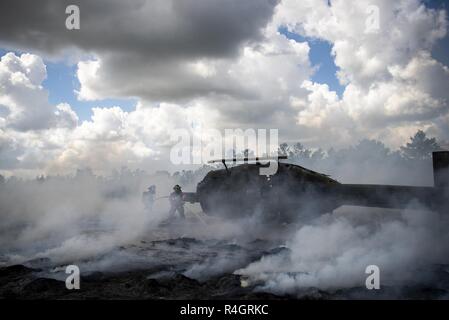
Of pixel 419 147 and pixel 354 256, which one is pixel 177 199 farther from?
pixel 419 147

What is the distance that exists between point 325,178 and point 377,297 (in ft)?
21.4

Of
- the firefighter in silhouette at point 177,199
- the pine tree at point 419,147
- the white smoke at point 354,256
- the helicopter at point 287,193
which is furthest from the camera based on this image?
the pine tree at point 419,147

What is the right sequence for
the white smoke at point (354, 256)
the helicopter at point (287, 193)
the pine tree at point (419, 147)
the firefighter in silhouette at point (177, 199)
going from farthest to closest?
1. the pine tree at point (419, 147)
2. the firefighter in silhouette at point (177, 199)
3. the helicopter at point (287, 193)
4. the white smoke at point (354, 256)

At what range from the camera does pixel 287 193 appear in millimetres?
12258

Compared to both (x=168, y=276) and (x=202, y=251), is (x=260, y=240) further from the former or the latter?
(x=168, y=276)

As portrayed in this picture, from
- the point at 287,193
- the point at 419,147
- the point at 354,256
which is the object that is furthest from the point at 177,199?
the point at 419,147

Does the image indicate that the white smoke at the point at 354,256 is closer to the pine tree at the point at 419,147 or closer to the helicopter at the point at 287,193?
the helicopter at the point at 287,193

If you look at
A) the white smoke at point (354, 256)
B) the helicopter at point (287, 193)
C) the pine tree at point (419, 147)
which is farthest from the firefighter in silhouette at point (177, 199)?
the pine tree at point (419, 147)

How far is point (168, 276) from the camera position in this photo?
728 cm

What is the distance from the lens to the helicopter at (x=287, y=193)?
9273mm

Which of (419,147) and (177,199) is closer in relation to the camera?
(177,199)

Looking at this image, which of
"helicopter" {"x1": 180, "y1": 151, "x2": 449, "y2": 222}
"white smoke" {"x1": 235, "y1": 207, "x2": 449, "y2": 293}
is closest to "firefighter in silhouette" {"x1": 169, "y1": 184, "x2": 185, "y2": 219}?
"helicopter" {"x1": 180, "y1": 151, "x2": 449, "y2": 222}

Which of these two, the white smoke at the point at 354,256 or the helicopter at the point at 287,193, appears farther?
the helicopter at the point at 287,193

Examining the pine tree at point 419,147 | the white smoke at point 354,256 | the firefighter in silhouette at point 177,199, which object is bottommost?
the white smoke at point 354,256
